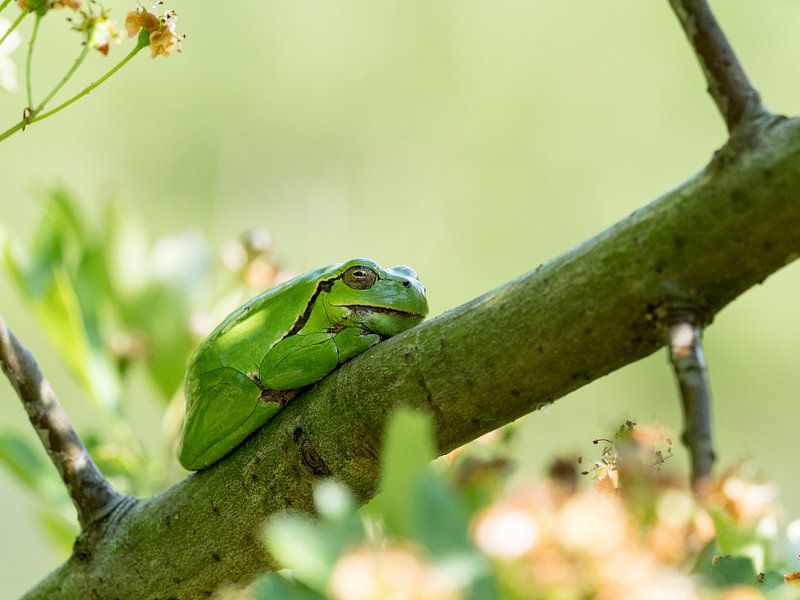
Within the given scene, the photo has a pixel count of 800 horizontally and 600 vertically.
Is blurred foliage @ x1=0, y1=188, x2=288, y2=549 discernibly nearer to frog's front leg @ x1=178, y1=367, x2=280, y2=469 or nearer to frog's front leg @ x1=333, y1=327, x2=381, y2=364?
frog's front leg @ x1=178, y1=367, x2=280, y2=469

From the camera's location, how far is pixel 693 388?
1290 mm

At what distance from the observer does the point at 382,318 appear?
2451 mm

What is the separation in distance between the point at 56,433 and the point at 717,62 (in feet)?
4.95

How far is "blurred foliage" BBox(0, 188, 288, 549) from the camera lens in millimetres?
3141

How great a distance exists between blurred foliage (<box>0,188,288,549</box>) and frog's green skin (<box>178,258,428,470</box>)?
0.65 metres

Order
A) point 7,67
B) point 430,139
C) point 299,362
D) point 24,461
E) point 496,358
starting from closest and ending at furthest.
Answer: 1. point 496,358
2. point 7,67
3. point 299,362
4. point 24,461
5. point 430,139

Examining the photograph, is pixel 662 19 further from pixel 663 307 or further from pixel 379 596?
pixel 379 596

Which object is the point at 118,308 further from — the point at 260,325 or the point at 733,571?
the point at 733,571

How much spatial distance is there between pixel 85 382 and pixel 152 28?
1567 millimetres

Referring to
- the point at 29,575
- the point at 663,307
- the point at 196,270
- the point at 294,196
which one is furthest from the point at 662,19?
the point at 663,307

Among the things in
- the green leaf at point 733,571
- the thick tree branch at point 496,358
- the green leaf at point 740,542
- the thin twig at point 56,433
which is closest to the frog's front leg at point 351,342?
the thick tree branch at point 496,358

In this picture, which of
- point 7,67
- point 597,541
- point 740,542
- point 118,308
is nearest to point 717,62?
point 740,542

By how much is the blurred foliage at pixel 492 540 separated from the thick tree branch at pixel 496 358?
45 cm

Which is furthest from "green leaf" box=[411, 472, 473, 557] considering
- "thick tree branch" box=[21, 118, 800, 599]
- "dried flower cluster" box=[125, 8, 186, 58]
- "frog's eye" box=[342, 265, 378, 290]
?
"frog's eye" box=[342, 265, 378, 290]
